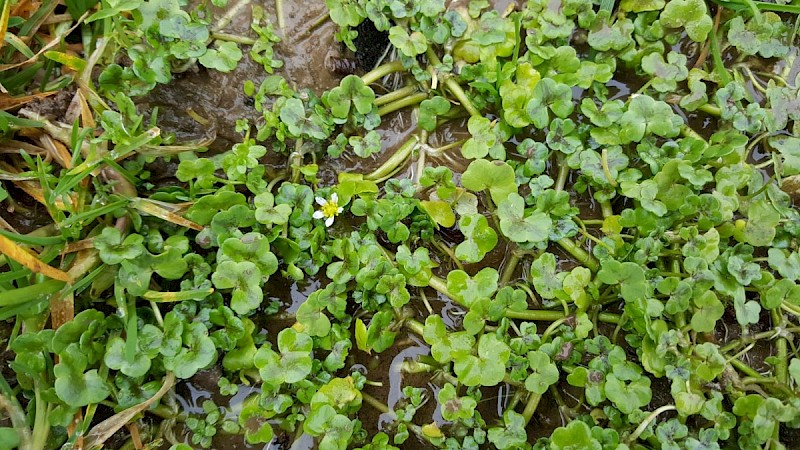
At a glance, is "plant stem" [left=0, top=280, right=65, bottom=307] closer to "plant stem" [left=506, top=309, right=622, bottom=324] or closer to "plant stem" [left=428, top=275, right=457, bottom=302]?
"plant stem" [left=428, top=275, right=457, bottom=302]

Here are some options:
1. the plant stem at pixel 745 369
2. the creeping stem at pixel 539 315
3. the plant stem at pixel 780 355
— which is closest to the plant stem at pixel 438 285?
the creeping stem at pixel 539 315

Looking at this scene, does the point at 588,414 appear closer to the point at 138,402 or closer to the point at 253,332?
the point at 253,332

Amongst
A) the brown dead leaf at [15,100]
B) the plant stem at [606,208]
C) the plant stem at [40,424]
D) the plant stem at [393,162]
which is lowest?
the plant stem at [606,208]

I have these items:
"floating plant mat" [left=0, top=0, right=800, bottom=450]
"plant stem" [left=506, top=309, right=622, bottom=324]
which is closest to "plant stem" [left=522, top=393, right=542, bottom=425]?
"floating plant mat" [left=0, top=0, right=800, bottom=450]

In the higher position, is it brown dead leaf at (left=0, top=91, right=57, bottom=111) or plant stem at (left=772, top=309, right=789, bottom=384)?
brown dead leaf at (left=0, top=91, right=57, bottom=111)

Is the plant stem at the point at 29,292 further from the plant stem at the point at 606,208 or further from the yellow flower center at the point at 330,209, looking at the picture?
the plant stem at the point at 606,208

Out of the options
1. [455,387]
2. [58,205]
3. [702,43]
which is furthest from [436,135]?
[58,205]
